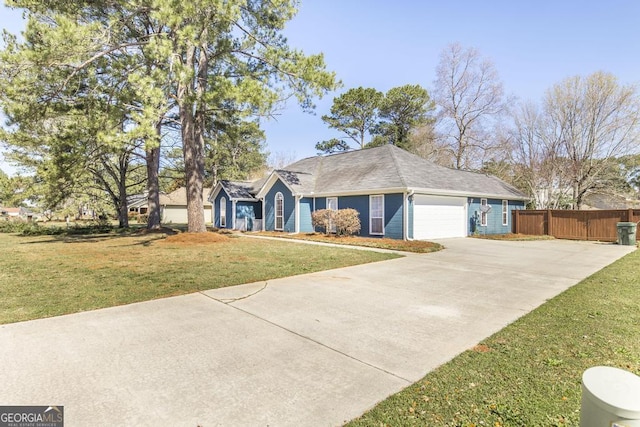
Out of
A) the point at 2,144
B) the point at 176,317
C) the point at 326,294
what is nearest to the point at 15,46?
the point at 2,144

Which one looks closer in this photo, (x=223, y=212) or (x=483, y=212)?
(x=483, y=212)

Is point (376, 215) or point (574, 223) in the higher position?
point (376, 215)

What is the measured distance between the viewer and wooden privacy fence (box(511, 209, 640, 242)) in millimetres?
17239

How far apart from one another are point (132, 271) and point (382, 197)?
1190 centimetres

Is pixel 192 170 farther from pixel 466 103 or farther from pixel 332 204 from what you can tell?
pixel 466 103

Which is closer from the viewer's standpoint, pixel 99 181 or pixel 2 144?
pixel 2 144

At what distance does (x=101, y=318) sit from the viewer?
485 cm

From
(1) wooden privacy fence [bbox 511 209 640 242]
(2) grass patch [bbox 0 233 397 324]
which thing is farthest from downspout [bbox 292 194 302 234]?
(1) wooden privacy fence [bbox 511 209 640 242]

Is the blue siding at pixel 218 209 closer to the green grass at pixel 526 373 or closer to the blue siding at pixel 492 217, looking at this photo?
the blue siding at pixel 492 217

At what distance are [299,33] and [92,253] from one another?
13.3 metres

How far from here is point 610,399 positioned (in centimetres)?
169

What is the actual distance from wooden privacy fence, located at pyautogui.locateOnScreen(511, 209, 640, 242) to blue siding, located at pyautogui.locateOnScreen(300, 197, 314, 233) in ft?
45.1

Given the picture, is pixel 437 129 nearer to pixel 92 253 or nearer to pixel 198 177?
pixel 198 177

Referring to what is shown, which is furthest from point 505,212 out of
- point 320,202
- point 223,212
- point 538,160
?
point 223,212
